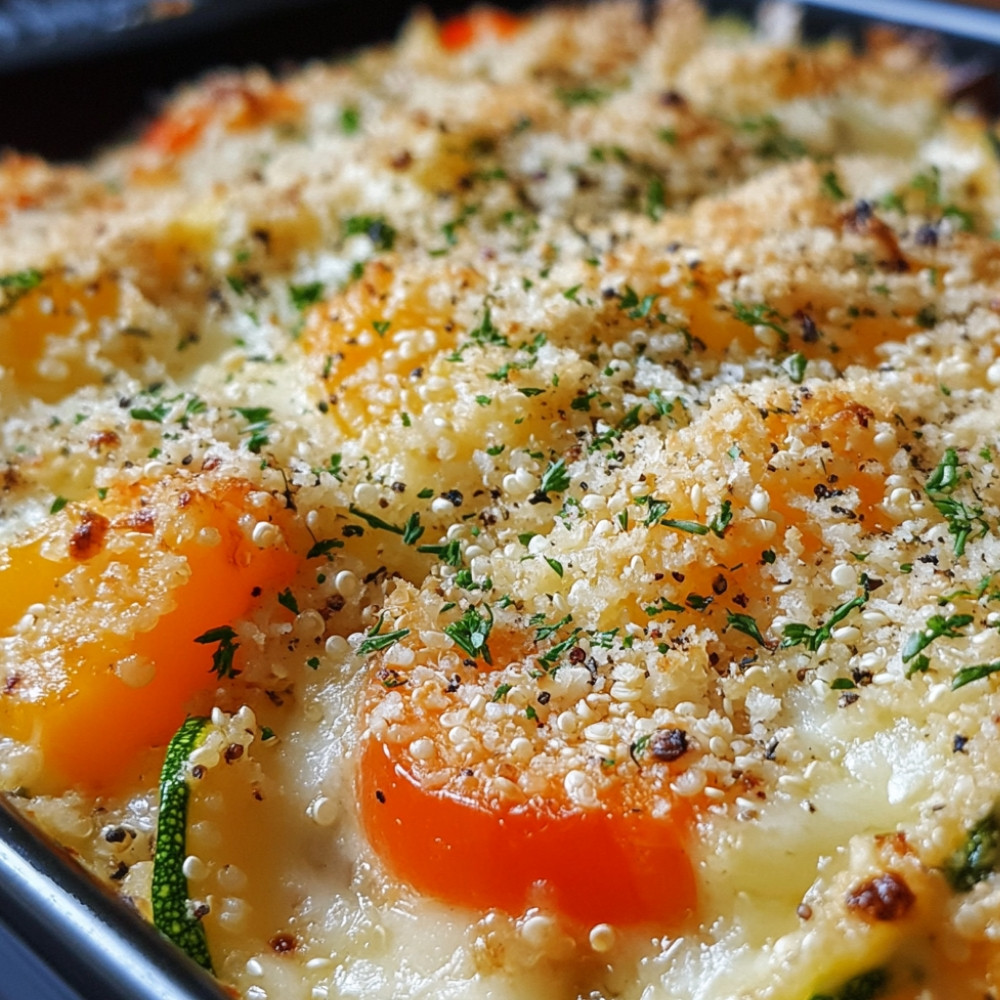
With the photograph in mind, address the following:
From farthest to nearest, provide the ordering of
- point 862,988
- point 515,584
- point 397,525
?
point 397,525, point 515,584, point 862,988

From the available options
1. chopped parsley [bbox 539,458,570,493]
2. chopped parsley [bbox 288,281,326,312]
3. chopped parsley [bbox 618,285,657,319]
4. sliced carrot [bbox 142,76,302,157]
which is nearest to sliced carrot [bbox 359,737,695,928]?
chopped parsley [bbox 539,458,570,493]

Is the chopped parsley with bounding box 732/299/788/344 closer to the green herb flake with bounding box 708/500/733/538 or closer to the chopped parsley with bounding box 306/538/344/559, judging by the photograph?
the green herb flake with bounding box 708/500/733/538

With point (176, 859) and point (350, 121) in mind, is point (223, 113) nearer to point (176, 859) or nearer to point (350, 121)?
point (350, 121)

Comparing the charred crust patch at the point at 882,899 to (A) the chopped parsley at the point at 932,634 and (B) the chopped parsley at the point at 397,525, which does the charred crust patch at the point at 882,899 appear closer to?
(A) the chopped parsley at the point at 932,634

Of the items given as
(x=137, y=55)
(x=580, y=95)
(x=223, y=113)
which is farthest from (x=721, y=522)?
(x=137, y=55)

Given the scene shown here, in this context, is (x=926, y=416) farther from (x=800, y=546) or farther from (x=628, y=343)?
(x=628, y=343)

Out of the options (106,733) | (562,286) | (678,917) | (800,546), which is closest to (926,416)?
(800,546)

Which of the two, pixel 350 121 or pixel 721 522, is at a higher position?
pixel 721 522
